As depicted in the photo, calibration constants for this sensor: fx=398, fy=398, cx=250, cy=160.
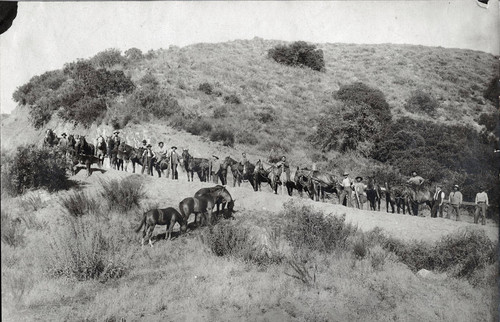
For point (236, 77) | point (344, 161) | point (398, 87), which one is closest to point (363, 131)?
point (344, 161)

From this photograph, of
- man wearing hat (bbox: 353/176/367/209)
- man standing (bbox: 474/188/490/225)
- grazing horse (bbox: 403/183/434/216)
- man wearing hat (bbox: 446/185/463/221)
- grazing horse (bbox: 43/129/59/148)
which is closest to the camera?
man standing (bbox: 474/188/490/225)

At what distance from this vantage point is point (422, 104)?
2658 cm

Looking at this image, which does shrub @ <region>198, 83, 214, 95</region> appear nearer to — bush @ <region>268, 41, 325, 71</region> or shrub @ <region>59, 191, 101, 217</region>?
bush @ <region>268, 41, 325, 71</region>

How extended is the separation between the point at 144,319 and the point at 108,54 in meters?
21.5

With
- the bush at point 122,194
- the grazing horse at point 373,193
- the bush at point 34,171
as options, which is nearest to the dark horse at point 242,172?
the bush at point 122,194

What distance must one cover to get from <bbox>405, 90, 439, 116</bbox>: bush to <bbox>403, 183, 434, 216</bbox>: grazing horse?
1243 cm

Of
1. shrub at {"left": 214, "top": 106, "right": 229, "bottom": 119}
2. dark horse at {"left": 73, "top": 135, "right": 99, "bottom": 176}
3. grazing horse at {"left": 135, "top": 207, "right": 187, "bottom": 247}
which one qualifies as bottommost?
grazing horse at {"left": 135, "top": 207, "right": 187, "bottom": 247}

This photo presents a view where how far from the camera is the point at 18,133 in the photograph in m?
21.5

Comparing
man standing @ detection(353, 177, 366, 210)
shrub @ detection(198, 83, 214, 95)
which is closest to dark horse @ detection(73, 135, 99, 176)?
man standing @ detection(353, 177, 366, 210)

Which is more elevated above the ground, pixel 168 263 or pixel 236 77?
pixel 236 77

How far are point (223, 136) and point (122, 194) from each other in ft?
33.6

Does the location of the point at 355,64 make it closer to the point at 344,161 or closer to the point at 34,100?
the point at 344,161

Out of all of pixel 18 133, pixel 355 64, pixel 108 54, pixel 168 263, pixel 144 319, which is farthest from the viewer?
pixel 355 64

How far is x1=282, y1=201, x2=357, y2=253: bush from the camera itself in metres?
10.5
